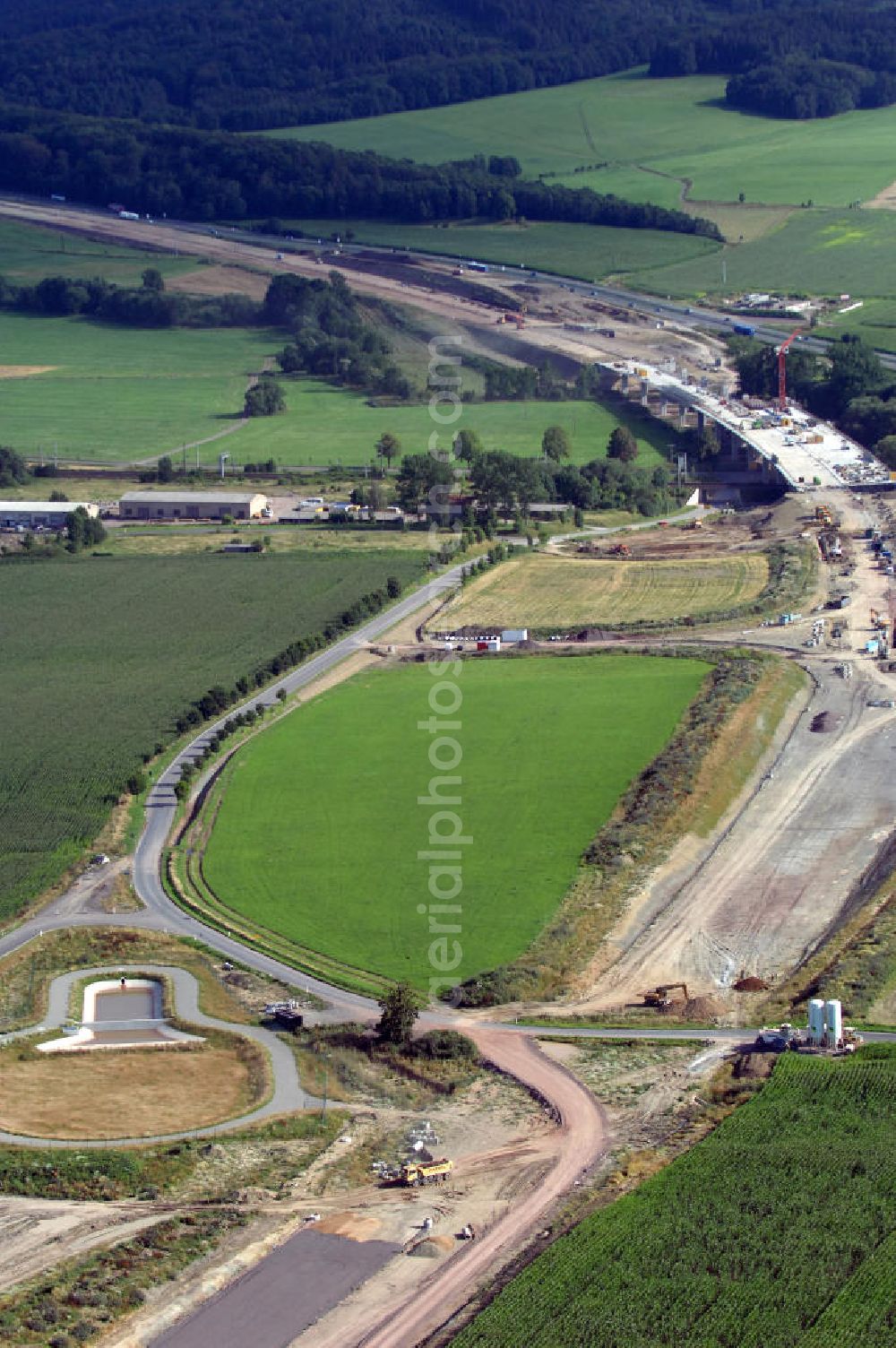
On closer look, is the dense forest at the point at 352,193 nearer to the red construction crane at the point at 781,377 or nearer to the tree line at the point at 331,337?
the tree line at the point at 331,337

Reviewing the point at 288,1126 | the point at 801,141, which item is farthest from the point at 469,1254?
the point at 801,141

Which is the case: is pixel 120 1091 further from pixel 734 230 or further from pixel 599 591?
pixel 734 230

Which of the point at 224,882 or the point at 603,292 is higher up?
the point at 603,292

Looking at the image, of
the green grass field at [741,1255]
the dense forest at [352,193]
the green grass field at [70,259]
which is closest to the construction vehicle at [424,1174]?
the green grass field at [741,1255]

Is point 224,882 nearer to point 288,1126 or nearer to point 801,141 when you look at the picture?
point 288,1126

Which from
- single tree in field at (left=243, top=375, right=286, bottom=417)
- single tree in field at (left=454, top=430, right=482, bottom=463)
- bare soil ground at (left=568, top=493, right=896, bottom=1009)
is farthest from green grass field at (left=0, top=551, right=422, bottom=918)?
single tree in field at (left=243, top=375, right=286, bottom=417)

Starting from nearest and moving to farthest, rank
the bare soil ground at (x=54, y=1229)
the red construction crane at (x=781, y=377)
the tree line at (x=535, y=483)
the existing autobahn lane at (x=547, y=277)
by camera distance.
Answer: the bare soil ground at (x=54, y=1229) → the tree line at (x=535, y=483) → the red construction crane at (x=781, y=377) → the existing autobahn lane at (x=547, y=277)

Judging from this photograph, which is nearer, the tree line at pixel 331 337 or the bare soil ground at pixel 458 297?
the tree line at pixel 331 337

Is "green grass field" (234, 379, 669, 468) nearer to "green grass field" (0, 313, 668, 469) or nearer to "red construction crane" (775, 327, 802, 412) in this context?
"green grass field" (0, 313, 668, 469)

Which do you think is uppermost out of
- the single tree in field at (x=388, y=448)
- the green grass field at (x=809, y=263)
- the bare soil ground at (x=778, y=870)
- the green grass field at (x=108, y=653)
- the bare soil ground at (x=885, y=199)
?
the bare soil ground at (x=885, y=199)
